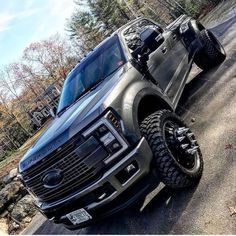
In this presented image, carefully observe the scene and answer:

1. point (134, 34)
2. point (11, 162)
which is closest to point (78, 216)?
point (134, 34)

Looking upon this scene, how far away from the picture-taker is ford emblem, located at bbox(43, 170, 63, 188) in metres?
3.92

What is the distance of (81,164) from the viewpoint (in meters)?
3.78

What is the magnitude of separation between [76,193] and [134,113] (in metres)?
1.07

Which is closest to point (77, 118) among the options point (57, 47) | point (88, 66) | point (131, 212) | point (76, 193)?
point (76, 193)

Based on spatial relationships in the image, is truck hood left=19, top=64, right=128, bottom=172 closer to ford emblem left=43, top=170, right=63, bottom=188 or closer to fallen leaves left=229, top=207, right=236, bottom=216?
ford emblem left=43, top=170, right=63, bottom=188

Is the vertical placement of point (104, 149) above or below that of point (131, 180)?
above

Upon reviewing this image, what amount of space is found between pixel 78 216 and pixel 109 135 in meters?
1.00

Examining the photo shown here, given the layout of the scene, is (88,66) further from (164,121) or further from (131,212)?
(131,212)

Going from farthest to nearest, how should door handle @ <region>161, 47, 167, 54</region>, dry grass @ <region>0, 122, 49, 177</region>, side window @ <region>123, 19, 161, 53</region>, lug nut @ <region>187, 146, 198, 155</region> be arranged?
dry grass @ <region>0, 122, 49, 177</region> → door handle @ <region>161, 47, 167, 54</region> → side window @ <region>123, 19, 161, 53</region> → lug nut @ <region>187, 146, 198, 155</region>

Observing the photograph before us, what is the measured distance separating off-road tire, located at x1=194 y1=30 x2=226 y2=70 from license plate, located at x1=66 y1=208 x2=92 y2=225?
4.97 meters

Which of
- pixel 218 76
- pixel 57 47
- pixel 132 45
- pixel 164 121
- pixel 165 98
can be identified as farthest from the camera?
pixel 57 47

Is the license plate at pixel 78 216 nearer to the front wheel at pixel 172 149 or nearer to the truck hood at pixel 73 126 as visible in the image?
the truck hood at pixel 73 126

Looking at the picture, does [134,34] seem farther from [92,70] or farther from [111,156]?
[111,156]

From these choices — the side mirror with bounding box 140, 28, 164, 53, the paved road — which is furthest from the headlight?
the side mirror with bounding box 140, 28, 164, 53
